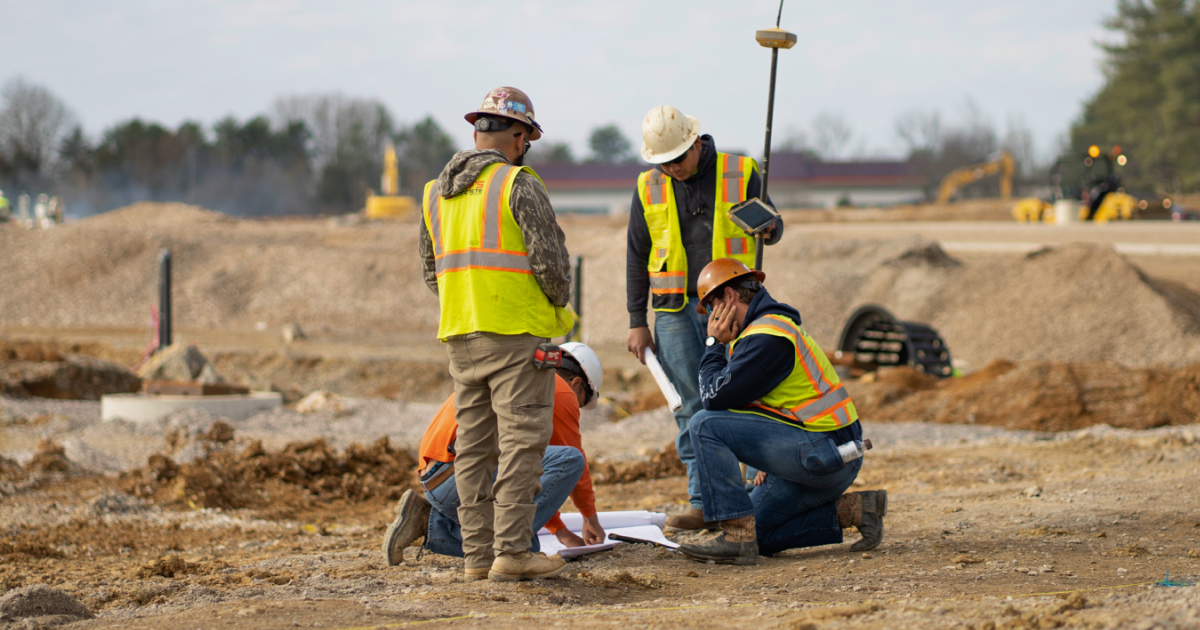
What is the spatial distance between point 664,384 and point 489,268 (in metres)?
1.42

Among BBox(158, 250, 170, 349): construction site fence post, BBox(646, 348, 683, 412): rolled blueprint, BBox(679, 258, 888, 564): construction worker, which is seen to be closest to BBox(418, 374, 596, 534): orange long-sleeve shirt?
BBox(679, 258, 888, 564): construction worker

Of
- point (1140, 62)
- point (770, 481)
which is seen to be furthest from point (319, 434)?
point (1140, 62)

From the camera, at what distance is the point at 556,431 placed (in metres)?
4.14

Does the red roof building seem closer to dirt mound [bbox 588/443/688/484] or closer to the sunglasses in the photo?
dirt mound [bbox 588/443/688/484]

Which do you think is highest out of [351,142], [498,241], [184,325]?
[351,142]

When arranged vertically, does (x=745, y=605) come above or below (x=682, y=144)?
below

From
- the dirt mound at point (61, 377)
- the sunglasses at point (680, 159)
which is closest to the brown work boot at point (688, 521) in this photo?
the sunglasses at point (680, 159)

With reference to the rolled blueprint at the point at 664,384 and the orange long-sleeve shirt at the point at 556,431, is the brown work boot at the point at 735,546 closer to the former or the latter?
the orange long-sleeve shirt at the point at 556,431

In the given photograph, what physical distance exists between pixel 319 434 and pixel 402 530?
6.00 m

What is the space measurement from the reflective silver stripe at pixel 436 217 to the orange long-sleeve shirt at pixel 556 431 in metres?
0.64

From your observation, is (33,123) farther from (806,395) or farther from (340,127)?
(806,395)

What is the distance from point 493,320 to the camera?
11.8 feet

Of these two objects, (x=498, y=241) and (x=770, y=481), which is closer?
(x=498, y=241)

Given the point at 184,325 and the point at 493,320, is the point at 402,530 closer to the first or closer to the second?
the point at 493,320
